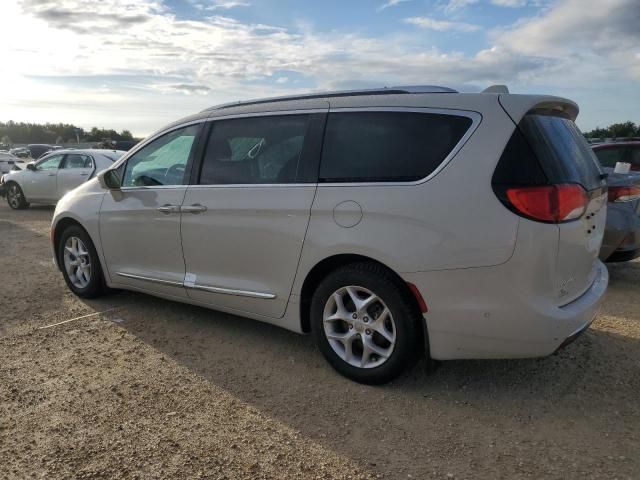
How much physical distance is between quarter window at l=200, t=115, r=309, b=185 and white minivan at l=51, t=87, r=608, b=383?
0.04 ft

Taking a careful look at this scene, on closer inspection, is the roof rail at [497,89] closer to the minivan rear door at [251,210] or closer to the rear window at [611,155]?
the minivan rear door at [251,210]

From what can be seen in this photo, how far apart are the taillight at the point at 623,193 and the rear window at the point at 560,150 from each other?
6.99 ft

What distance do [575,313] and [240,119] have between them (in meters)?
2.69

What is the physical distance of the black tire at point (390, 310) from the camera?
3203 millimetres

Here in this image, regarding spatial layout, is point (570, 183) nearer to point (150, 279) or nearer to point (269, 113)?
point (269, 113)

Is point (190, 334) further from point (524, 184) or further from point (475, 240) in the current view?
point (524, 184)

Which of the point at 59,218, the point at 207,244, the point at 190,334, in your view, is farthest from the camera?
the point at 59,218

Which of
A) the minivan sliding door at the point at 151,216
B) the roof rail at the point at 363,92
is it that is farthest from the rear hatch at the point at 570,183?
the minivan sliding door at the point at 151,216

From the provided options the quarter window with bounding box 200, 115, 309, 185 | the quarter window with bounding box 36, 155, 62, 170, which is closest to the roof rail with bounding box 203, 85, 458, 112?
the quarter window with bounding box 200, 115, 309, 185

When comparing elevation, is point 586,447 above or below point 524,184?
below

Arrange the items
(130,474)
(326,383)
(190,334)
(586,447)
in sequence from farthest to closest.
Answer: (190,334)
(326,383)
(586,447)
(130,474)

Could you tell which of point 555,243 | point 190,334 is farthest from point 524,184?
point 190,334

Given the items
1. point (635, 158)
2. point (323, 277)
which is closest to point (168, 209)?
point (323, 277)

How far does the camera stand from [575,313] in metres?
3.04
